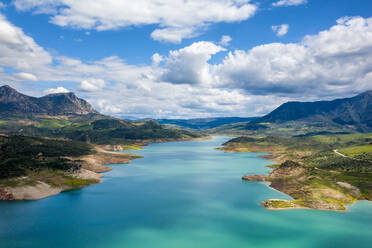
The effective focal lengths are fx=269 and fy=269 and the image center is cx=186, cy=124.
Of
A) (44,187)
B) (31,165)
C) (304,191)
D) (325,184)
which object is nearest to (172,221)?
(304,191)

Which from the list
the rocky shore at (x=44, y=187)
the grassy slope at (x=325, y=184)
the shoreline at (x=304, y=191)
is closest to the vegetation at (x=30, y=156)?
the rocky shore at (x=44, y=187)

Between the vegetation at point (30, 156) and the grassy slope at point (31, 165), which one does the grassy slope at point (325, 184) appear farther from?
the vegetation at point (30, 156)

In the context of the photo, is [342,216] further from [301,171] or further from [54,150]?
[54,150]

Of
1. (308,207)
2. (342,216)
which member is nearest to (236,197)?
(308,207)

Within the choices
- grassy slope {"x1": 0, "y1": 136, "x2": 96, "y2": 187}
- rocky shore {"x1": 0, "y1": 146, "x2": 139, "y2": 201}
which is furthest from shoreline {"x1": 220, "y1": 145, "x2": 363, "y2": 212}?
grassy slope {"x1": 0, "y1": 136, "x2": 96, "y2": 187}

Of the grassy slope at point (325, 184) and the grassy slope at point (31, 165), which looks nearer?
the grassy slope at point (325, 184)

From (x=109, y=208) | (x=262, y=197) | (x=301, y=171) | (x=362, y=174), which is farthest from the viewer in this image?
(x=301, y=171)

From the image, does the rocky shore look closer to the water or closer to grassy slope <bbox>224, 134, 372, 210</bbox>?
the water

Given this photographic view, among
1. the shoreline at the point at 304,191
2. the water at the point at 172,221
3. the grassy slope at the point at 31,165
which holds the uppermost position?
the grassy slope at the point at 31,165

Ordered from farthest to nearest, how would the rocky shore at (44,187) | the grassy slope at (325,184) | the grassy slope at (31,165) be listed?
the grassy slope at (31,165)
the rocky shore at (44,187)
the grassy slope at (325,184)
